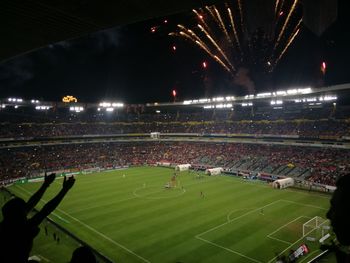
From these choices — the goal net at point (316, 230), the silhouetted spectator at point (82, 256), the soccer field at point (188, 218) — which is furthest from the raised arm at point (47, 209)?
the goal net at point (316, 230)

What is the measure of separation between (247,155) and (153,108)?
39341mm

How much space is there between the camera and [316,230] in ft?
89.2

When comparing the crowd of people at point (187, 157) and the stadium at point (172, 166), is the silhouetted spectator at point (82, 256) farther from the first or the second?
the crowd of people at point (187, 157)

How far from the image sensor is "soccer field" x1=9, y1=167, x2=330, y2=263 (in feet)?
80.9

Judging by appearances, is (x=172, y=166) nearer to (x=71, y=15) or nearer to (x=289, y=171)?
(x=289, y=171)

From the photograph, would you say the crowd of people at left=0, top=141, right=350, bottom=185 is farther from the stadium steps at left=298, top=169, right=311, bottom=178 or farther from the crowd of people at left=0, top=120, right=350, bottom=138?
the crowd of people at left=0, top=120, right=350, bottom=138

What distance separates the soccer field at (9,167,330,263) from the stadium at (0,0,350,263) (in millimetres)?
157

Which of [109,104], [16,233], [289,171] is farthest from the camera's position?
[109,104]

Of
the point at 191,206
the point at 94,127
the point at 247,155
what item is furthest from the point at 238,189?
the point at 94,127

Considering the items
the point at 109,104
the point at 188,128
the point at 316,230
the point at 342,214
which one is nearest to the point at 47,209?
the point at 342,214

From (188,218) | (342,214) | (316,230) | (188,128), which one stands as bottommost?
(188,218)

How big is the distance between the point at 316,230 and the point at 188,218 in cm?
1283

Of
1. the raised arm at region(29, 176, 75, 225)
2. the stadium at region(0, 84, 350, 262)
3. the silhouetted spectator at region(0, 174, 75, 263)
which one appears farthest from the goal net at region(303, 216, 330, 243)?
the silhouetted spectator at region(0, 174, 75, 263)

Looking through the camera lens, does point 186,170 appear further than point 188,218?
Yes
